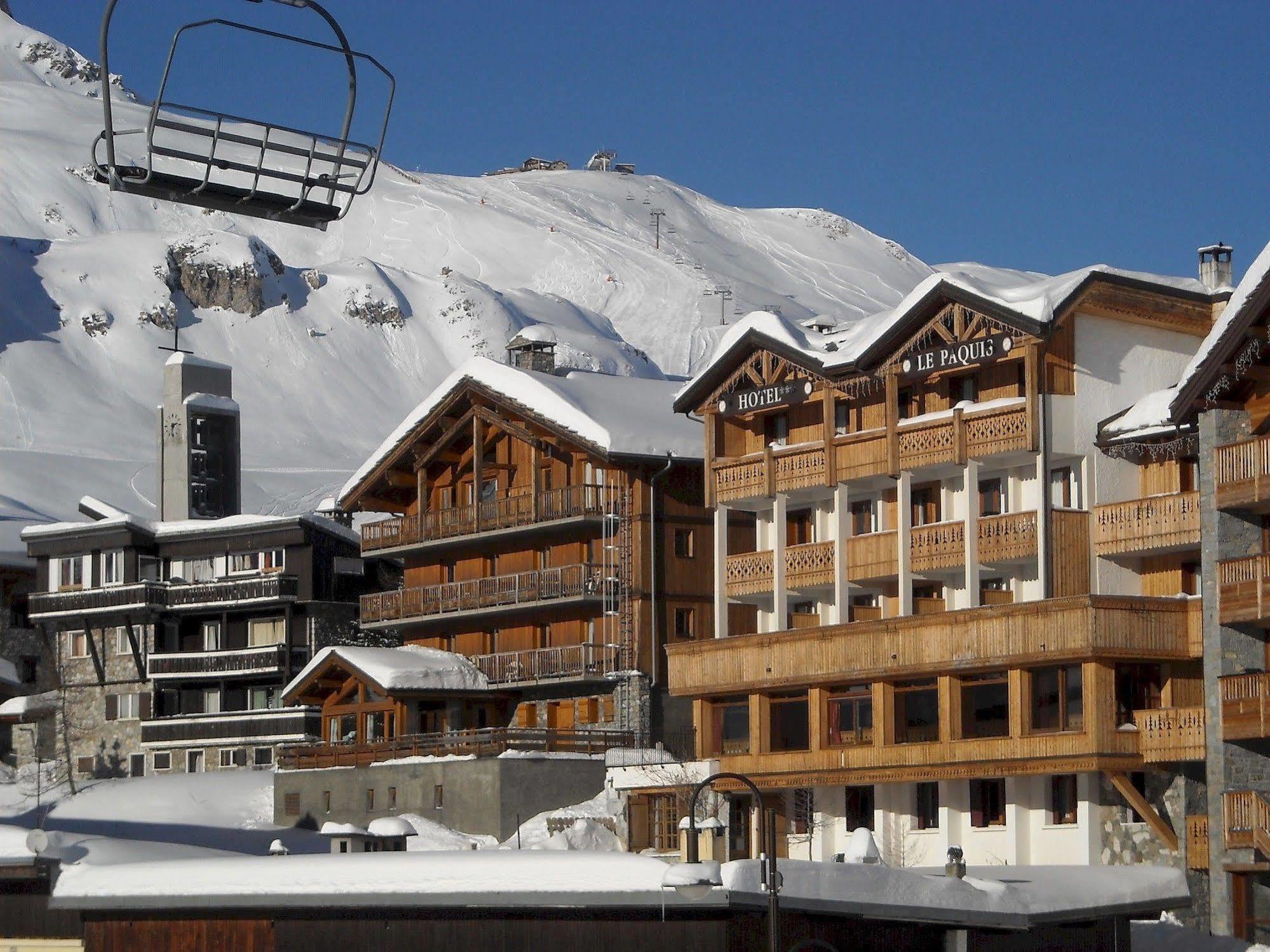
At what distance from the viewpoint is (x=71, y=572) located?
2958 inches

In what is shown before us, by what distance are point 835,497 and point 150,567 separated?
94.8ft

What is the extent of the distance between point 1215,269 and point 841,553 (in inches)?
411

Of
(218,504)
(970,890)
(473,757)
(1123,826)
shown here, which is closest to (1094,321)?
(1123,826)

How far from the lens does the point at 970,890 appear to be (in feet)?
96.5

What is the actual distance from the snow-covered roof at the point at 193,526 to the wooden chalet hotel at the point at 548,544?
11.4ft

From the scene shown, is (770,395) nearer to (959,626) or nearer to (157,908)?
(959,626)

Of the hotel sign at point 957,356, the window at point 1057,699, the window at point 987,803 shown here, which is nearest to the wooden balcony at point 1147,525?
the window at point 1057,699

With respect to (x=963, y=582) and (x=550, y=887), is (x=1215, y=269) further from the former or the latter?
(x=550, y=887)

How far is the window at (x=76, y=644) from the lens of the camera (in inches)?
2953

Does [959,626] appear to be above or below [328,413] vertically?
below

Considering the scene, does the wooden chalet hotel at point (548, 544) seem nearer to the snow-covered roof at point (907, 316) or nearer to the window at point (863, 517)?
the snow-covered roof at point (907, 316)

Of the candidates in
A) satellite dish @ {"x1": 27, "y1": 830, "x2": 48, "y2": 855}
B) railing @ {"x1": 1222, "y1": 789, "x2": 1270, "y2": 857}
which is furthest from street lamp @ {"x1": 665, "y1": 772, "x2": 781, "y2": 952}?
railing @ {"x1": 1222, "y1": 789, "x2": 1270, "y2": 857}

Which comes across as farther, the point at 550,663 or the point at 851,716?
the point at 550,663

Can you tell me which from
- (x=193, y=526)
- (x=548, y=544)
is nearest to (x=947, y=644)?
(x=548, y=544)
